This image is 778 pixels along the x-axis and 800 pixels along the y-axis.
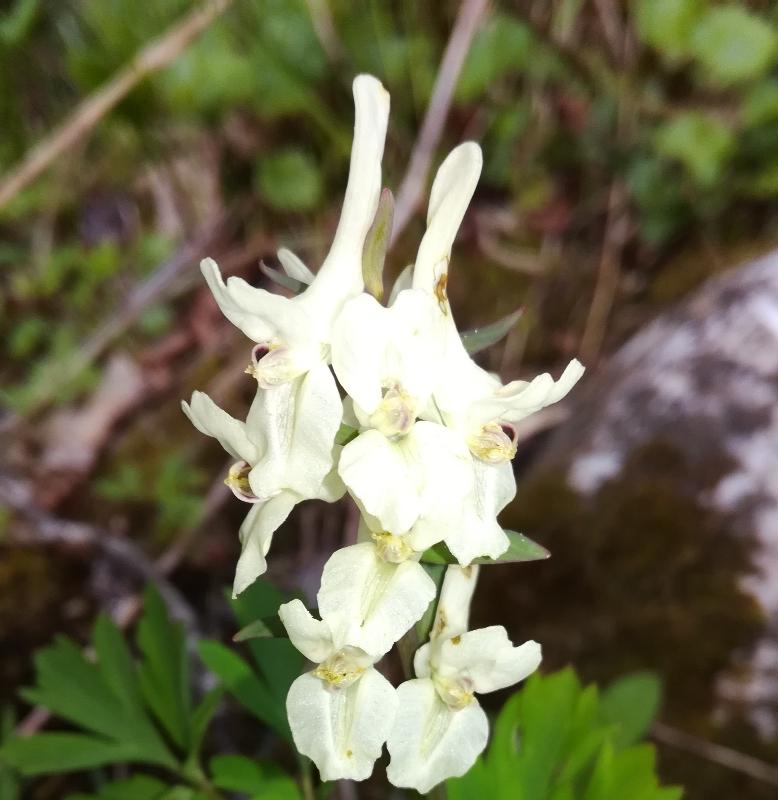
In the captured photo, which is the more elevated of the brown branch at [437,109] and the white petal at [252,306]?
the brown branch at [437,109]

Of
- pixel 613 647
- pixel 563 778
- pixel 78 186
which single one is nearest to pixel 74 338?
pixel 78 186

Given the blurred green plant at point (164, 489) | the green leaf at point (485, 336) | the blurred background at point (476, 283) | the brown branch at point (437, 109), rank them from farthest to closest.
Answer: the blurred green plant at point (164, 489) < the brown branch at point (437, 109) < the blurred background at point (476, 283) < the green leaf at point (485, 336)

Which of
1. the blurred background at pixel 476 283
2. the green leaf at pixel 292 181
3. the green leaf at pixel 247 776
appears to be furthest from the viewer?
the green leaf at pixel 292 181

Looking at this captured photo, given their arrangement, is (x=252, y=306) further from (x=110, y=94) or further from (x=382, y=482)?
(x=110, y=94)

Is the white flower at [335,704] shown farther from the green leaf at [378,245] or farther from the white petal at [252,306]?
the green leaf at [378,245]

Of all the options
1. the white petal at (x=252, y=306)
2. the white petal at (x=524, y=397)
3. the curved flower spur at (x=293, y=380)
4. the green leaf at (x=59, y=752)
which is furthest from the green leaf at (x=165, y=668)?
the white petal at (x=524, y=397)

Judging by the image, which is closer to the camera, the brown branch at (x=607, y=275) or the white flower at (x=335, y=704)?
the white flower at (x=335, y=704)

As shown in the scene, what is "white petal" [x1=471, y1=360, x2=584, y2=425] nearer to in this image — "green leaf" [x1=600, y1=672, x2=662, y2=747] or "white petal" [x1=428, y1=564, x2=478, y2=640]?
"white petal" [x1=428, y1=564, x2=478, y2=640]

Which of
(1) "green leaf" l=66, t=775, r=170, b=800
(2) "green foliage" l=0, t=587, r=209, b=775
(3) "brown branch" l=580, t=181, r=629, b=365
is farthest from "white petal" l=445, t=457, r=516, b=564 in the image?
(3) "brown branch" l=580, t=181, r=629, b=365

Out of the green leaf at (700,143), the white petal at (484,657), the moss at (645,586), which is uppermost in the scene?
the green leaf at (700,143)

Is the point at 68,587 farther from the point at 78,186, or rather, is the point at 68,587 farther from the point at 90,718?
the point at 78,186

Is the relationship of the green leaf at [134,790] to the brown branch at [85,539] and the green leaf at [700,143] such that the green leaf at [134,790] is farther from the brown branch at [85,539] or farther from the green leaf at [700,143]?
the green leaf at [700,143]
